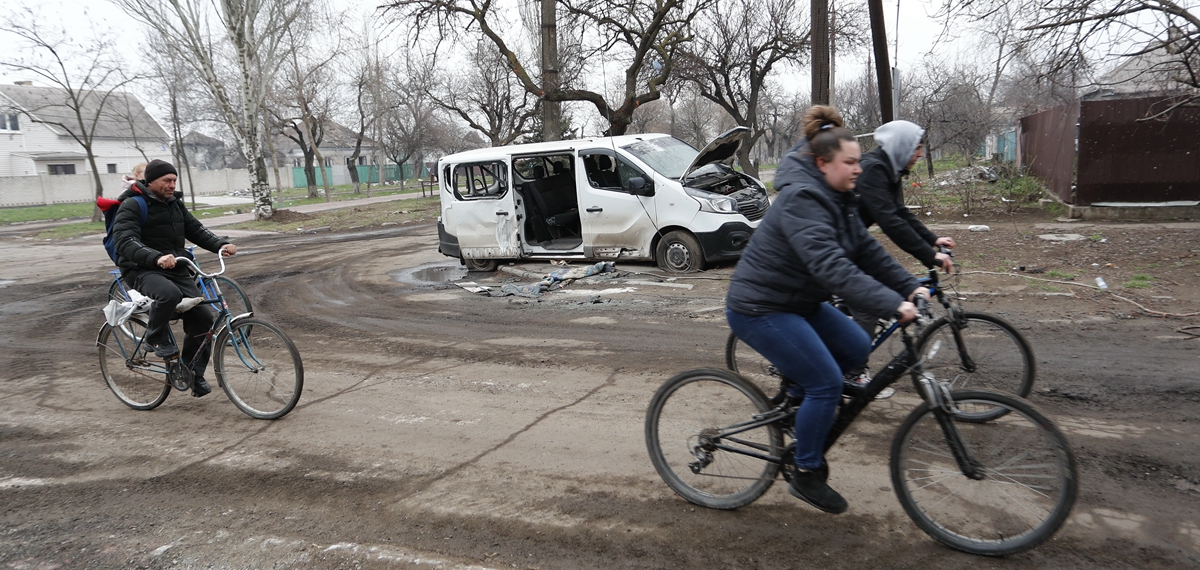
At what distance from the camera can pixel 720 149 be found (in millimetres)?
10641

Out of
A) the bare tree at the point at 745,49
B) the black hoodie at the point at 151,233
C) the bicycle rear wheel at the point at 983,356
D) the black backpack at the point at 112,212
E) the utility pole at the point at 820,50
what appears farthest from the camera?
the bare tree at the point at 745,49

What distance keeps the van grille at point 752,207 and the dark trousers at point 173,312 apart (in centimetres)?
684

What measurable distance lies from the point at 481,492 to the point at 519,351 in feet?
10.2

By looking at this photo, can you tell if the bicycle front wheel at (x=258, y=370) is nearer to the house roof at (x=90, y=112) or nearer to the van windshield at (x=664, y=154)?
the van windshield at (x=664, y=154)

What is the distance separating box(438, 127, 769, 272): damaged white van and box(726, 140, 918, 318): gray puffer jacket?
662 centimetres

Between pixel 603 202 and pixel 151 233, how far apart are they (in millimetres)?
6336

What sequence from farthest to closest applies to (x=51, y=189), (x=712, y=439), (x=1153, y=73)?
1. (x=51, y=189)
2. (x=1153, y=73)
3. (x=712, y=439)

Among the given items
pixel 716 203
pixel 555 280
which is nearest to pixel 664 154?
pixel 716 203

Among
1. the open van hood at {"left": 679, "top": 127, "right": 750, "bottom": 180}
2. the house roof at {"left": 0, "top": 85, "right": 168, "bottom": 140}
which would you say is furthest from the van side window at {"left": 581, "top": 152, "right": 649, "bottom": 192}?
the house roof at {"left": 0, "top": 85, "right": 168, "bottom": 140}

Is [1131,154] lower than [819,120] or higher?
lower

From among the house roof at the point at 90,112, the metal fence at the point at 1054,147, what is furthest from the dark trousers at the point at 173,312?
the house roof at the point at 90,112

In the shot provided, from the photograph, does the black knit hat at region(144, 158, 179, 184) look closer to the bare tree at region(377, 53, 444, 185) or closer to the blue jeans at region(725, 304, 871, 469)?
the blue jeans at region(725, 304, 871, 469)

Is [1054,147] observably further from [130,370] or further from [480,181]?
[130,370]

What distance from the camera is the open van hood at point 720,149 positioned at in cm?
1016
